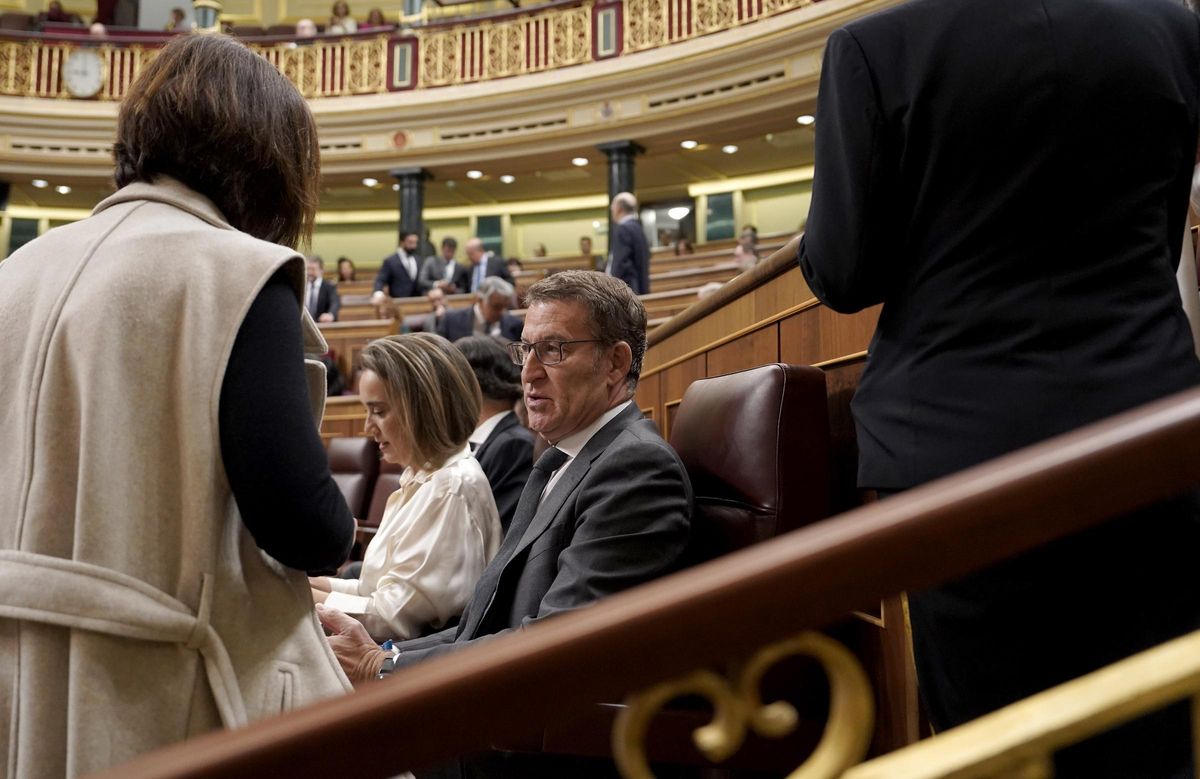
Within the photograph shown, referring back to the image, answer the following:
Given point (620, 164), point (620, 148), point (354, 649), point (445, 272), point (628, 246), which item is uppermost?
point (620, 148)

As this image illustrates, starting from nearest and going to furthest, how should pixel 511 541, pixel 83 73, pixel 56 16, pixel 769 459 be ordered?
pixel 769 459, pixel 511 541, pixel 83 73, pixel 56 16

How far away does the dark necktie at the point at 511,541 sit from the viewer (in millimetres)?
1490

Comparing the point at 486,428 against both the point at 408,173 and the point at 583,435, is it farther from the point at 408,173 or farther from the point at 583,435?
the point at 408,173

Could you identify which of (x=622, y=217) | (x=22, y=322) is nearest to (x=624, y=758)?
(x=22, y=322)

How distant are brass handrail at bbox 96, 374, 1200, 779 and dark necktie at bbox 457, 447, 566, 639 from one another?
3.48 feet

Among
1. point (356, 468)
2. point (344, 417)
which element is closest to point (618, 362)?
point (356, 468)

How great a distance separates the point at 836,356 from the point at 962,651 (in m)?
0.85

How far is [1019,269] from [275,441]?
65 centimetres

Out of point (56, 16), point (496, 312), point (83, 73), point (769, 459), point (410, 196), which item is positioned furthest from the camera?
point (56, 16)

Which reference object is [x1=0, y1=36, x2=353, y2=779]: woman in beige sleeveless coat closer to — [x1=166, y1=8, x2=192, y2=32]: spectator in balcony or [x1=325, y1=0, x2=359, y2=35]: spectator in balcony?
[x1=325, y1=0, x2=359, y2=35]: spectator in balcony

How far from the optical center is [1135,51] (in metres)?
0.88

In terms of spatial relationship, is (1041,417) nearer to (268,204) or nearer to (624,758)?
(624,758)

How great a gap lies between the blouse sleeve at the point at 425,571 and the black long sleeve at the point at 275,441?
2.96 ft

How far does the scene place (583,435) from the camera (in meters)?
1.61
